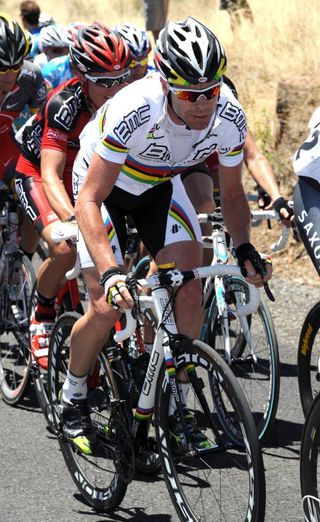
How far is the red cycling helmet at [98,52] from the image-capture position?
614 cm

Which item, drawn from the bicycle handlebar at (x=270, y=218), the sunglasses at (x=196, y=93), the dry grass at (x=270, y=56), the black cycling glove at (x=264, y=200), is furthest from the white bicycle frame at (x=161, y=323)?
the dry grass at (x=270, y=56)

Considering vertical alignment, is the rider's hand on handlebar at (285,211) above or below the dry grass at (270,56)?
above

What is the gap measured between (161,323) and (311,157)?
1004mm

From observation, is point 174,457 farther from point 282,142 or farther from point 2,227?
point 282,142

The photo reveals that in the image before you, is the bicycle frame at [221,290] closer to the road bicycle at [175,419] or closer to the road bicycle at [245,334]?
the road bicycle at [245,334]

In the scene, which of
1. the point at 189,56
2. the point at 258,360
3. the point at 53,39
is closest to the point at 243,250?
the point at 189,56

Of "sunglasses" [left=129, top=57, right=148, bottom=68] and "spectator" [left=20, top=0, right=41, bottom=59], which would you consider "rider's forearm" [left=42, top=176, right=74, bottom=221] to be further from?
"spectator" [left=20, top=0, right=41, bottom=59]

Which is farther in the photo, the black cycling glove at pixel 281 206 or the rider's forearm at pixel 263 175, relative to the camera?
the rider's forearm at pixel 263 175

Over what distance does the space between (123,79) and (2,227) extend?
1.50 meters

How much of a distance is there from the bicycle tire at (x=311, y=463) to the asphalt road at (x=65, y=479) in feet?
2.44

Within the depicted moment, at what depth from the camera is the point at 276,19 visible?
16.7 metres

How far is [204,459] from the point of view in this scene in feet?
14.6


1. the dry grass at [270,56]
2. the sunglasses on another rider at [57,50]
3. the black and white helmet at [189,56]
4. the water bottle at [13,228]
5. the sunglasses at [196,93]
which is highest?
the black and white helmet at [189,56]

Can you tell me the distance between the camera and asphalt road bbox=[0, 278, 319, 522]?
504 centimetres
